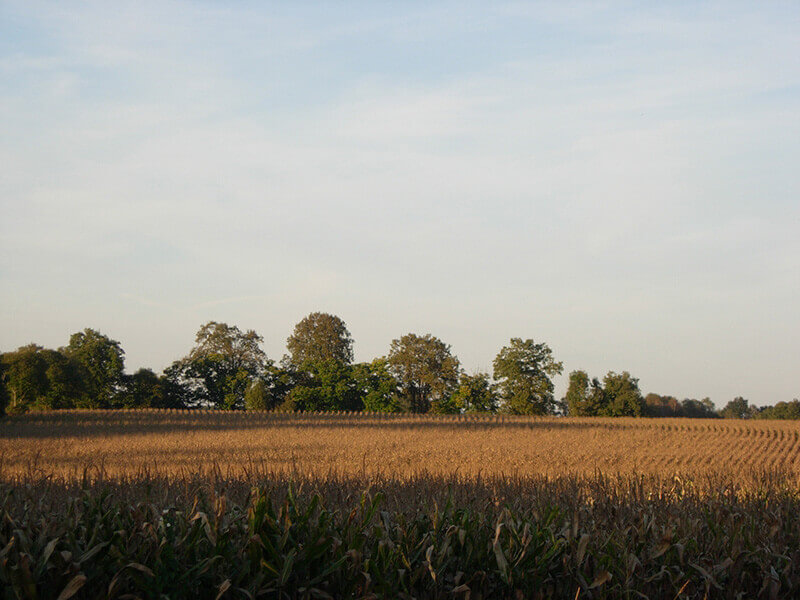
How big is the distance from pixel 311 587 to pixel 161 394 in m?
70.1

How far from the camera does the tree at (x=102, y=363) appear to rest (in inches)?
2773

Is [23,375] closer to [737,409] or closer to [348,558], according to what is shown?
[348,558]

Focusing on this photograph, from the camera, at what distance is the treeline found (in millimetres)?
71438

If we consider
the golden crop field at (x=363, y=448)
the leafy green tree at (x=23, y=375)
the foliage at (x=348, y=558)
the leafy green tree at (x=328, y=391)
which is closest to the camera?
the foliage at (x=348, y=558)

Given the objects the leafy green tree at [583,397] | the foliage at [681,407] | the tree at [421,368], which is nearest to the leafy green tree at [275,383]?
the tree at [421,368]

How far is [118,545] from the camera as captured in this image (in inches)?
200

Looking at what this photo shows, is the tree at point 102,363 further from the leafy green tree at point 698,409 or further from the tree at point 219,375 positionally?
the leafy green tree at point 698,409

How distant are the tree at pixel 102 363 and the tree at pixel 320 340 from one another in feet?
84.0

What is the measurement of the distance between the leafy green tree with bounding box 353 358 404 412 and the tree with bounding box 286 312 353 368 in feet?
55.4

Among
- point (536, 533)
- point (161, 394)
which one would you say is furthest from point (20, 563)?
point (161, 394)

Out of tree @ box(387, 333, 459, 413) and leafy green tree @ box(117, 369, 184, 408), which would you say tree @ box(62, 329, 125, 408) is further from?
tree @ box(387, 333, 459, 413)

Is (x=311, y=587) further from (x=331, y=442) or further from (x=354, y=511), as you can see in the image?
(x=331, y=442)

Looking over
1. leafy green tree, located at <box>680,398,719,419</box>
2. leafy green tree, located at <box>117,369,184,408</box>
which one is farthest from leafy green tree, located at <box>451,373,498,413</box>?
leafy green tree, located at <box>680,398,719,419</box>

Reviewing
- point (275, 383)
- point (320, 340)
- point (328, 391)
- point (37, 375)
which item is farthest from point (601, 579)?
point (320, 340)
